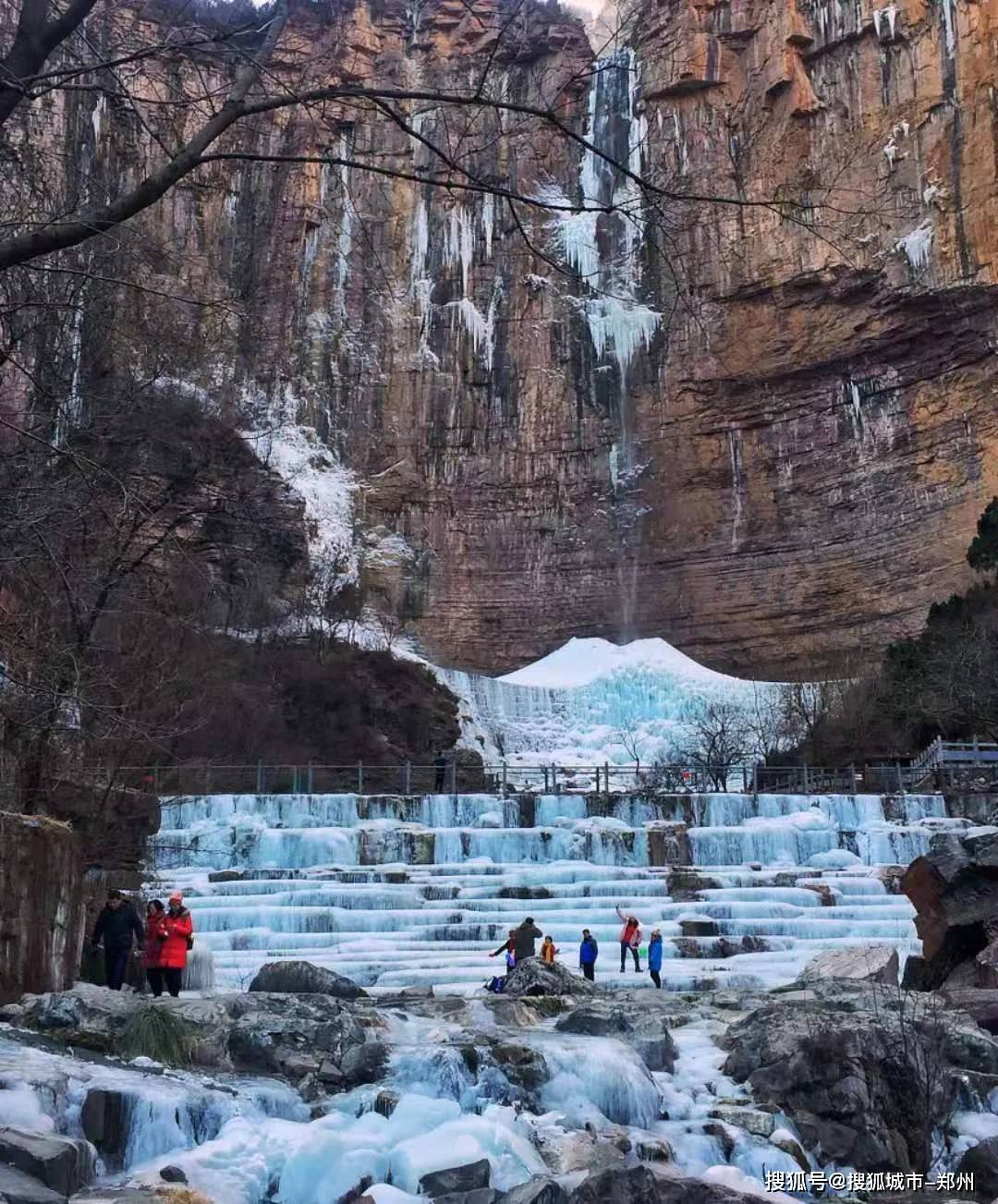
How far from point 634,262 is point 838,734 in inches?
839

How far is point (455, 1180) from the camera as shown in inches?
314

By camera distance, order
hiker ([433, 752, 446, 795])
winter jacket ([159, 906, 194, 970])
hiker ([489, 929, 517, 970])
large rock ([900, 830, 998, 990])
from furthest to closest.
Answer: hiker ([433, 752, 446, 795])
hiker ([489, 929, 517, 970])
large rock ([900, 830, 998, 990])
winter jacket ([159, 906, 194, 970])

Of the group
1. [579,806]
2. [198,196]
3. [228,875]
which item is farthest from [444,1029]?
[198,196]

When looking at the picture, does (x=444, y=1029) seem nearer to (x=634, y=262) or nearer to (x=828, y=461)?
(x=828, y=461)

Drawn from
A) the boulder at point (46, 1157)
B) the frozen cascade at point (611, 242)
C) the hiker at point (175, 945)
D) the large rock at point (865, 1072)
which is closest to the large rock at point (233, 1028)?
the hiker at point (175, 945)

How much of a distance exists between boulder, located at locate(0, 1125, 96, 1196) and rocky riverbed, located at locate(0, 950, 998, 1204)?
0.02 metres

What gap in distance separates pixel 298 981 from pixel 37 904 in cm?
320

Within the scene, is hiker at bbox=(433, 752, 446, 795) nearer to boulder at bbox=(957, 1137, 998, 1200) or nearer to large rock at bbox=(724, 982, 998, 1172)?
large rock at bbox=(724, 982, 998, 1172)

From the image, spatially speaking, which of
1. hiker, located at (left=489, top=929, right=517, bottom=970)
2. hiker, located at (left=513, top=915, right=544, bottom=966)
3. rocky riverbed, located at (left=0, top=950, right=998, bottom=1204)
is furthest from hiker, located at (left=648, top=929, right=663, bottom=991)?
rocky riverbed, located at (left=0, top=950, right=998, bottom=1204)

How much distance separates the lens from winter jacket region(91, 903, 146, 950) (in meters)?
13.2

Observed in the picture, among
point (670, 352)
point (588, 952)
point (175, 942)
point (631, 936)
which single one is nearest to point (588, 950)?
point (588, 952)

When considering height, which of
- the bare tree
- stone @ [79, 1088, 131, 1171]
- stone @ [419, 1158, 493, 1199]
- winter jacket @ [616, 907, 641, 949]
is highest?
the bare tree

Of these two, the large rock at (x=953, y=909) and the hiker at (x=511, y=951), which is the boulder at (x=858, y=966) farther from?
the hiker at (x=511, y=951)

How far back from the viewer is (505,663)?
159 feet
